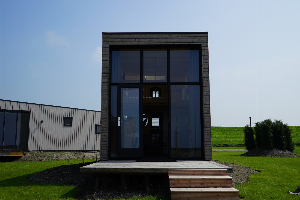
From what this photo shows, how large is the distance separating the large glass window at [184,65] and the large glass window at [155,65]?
24cm

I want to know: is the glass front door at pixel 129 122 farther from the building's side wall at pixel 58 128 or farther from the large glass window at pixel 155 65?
the building's side wall at pixel 58 128

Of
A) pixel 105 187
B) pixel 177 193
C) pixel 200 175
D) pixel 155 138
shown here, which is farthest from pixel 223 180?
pixel 155 138

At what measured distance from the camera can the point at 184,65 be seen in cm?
831

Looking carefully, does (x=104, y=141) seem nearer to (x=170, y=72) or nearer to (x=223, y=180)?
(x=170, y=72)

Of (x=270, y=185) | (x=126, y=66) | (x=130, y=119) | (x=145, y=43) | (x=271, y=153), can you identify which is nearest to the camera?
(x=270, y=185)

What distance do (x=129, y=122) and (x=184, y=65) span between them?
236 centimetres

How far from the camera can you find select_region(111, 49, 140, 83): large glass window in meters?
8.23

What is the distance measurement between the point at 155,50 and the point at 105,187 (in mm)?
4290

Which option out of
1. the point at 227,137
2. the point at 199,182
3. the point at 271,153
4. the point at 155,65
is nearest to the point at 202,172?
the point at 199,182

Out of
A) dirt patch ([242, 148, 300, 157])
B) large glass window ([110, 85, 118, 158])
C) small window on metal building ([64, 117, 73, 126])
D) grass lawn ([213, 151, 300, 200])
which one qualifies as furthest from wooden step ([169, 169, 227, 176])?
small window on metal building ([64, 117, 73, 126])

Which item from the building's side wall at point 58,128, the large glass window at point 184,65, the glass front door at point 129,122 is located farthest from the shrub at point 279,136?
the building's side wall at point 58,128

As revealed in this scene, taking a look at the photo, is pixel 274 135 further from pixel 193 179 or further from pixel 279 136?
pixel 193 179

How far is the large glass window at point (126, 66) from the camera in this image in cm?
823

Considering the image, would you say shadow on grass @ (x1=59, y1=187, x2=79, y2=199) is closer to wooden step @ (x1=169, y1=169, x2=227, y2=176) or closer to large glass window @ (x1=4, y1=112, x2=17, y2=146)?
wooden step @ (x1=169, y1=169, x2=227, y2=176)
